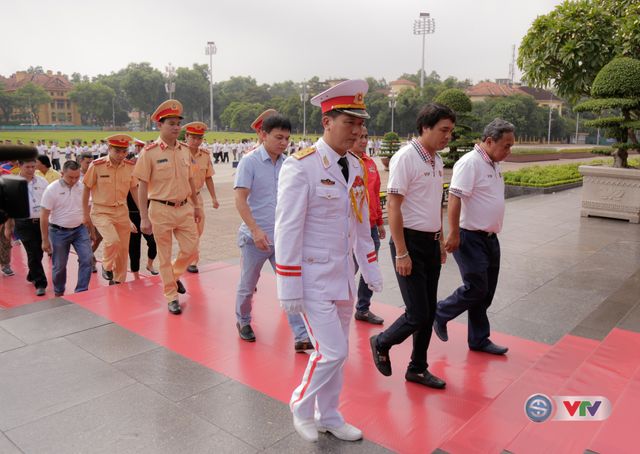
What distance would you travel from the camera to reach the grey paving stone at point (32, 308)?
15.4 feet

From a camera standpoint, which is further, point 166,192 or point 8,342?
point 166,192

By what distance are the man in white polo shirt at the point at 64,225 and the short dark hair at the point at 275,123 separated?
3.03 m

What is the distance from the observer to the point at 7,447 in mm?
2662

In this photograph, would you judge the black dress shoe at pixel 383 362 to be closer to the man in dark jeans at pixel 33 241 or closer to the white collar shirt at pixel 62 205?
the white collar shirt at pixel 62 205

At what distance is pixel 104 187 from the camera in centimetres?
588

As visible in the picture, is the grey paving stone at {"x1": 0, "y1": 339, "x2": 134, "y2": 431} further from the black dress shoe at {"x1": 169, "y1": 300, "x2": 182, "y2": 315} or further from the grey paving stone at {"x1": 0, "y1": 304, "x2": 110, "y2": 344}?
the black dress shoe at {"x1": 169, "y1": 300, "x2": 182, "y2": 315}

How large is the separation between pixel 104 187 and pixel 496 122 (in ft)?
13.8

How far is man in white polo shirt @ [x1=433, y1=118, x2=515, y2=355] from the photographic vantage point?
3664 mm

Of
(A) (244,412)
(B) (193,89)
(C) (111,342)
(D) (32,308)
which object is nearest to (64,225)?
(D) (32,308)

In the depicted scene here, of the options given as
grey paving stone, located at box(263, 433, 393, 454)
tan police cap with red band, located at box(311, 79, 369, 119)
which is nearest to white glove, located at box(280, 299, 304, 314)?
grey paving stone, located at box(263, 433, 393, 454)

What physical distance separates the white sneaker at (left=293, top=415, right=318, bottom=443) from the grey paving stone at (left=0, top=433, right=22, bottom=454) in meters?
1.37

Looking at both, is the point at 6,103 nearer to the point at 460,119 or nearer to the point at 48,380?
the point at 460,119

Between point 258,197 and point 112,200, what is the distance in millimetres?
2522

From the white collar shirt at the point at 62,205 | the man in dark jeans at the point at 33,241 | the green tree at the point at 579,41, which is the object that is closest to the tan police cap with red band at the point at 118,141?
the white collar shirt at the point at 62,205
